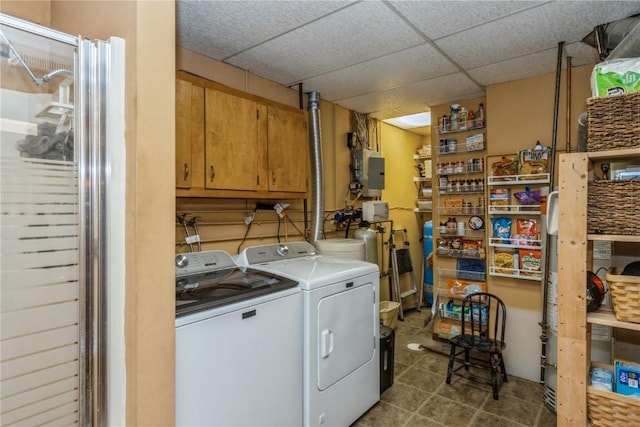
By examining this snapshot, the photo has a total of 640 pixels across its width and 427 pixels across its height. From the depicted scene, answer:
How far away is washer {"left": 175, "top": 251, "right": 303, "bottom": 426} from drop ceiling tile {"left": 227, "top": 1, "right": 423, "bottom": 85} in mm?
1528

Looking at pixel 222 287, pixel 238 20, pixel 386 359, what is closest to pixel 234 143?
pixel 238 20

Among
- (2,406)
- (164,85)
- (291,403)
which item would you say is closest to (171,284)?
(2,406)

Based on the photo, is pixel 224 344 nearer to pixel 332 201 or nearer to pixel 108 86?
pixel 108 86

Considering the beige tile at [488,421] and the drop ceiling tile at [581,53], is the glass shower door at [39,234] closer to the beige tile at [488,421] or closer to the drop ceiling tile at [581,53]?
the beige tile at [488,421]

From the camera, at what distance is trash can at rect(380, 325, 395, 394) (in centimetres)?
275

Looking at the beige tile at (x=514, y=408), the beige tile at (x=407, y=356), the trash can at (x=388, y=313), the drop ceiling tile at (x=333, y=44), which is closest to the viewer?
the drop ceiling tile at (x=333, y=44)

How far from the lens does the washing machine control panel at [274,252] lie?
255 centimetres

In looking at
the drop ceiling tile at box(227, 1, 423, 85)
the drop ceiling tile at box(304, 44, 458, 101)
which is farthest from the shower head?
the drop ceiling tile at box(304, 44, 458, 101)

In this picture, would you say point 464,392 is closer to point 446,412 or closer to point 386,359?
point 446,412

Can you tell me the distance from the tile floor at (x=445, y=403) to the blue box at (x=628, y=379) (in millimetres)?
945

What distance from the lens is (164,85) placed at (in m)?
1.33

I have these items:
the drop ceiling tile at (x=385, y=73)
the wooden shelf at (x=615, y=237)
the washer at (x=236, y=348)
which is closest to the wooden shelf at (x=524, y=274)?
the wooden shelf at (x=615, y=237)

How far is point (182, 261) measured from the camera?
2166mm

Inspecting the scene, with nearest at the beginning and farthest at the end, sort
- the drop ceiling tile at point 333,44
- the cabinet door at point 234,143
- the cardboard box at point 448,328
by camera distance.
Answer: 1. the drop ceiling tile at point 333,44
2. the cabinet door at point 234,143
3. the cardboard box at point 448,328
